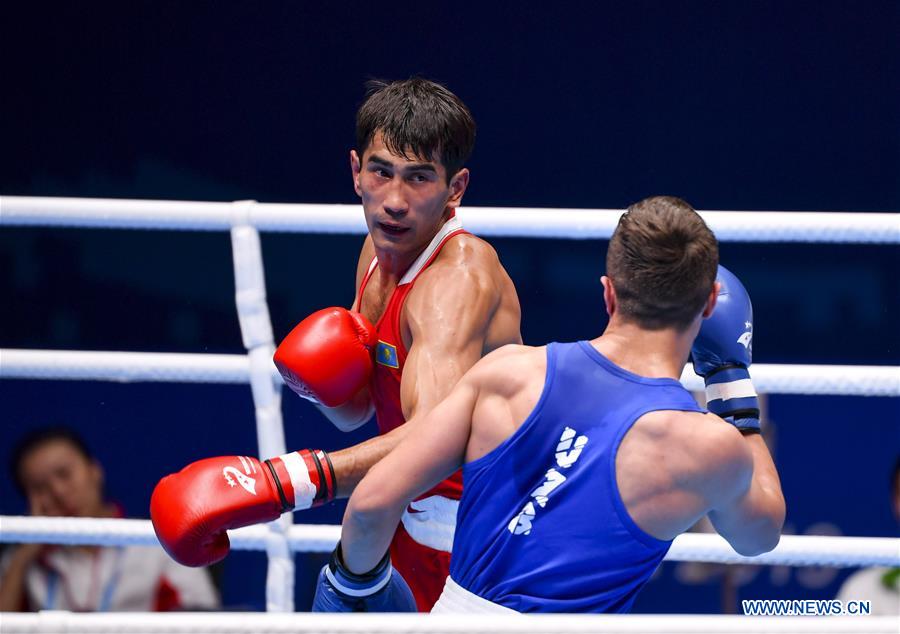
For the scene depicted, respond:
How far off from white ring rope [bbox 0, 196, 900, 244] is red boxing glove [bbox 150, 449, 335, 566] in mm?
657

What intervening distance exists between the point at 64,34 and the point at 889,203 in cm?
348

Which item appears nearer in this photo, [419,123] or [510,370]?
[510,370]

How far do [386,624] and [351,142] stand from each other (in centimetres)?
383

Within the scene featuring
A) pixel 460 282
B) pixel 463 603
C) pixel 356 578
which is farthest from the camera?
pixel 460 282

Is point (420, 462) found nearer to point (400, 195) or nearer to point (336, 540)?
point (400, 195)

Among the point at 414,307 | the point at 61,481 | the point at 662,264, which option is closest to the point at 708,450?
the point at 662,264

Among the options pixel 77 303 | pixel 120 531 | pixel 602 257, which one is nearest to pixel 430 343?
pixel 120 531

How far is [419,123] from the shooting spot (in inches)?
86.9

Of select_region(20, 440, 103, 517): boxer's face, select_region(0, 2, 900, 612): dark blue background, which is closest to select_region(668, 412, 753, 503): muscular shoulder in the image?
select_region(20, 440, 103, 517): boxer's face

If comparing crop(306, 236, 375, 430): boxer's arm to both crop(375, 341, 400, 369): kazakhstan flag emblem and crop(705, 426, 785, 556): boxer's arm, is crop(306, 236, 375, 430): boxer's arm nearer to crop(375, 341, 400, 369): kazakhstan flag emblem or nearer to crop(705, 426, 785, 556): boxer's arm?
crop(375, 341, 400, 369): kazakhstan flag emblem

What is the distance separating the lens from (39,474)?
11.7ft

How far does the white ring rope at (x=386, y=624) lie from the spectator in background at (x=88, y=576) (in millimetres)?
2320

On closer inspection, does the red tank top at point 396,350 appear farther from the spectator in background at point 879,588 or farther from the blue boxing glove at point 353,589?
the spectator in background at point 879,588

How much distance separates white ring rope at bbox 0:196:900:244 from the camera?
2395 mm
